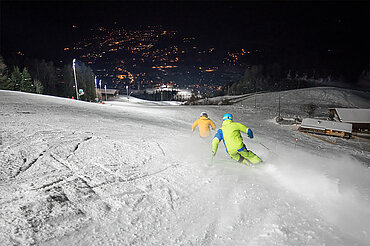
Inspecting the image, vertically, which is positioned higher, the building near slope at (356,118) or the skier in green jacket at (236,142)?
the skier in green jacket at (236,142)

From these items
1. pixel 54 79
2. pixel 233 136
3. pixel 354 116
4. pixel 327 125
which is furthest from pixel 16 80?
pixel 354 116

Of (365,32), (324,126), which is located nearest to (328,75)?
(365,32)

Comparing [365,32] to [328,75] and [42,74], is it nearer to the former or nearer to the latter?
[328,75]

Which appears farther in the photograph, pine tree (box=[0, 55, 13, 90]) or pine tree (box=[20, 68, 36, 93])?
pine tree (box=[20, 68, 36, 93])

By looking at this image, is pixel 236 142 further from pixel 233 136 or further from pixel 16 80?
pixel 16 80

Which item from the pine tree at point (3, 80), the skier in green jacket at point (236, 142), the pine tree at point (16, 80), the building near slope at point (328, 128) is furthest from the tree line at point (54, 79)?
the skier in green jacket at point (236, 142)

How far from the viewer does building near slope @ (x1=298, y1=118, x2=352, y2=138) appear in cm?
2223

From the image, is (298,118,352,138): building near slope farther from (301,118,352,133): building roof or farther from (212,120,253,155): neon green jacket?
(212,120,253,155): neon green jacket

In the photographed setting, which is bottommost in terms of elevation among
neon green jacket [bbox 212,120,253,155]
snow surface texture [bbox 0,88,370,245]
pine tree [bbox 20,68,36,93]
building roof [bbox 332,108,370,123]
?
building roof [bbox 332,108,370,123]

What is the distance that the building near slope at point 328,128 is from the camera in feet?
72.9

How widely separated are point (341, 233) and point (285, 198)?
112 cm

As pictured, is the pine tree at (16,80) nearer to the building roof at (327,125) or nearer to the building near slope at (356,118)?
the building roof at (327,125)

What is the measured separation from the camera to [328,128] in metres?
23.0

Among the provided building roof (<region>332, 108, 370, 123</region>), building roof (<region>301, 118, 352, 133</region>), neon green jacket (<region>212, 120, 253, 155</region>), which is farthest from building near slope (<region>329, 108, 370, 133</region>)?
neon green jacket (<region>212, 120, 253, 155</region>)
